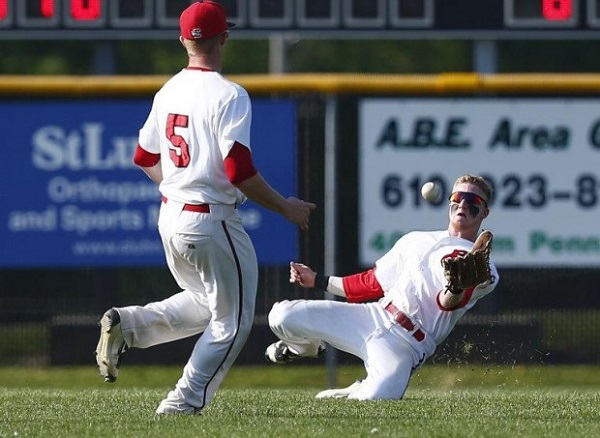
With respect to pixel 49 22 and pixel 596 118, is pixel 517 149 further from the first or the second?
pixel 49 22

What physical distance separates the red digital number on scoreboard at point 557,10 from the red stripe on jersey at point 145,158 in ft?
18.1

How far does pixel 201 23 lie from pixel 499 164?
4.82 m

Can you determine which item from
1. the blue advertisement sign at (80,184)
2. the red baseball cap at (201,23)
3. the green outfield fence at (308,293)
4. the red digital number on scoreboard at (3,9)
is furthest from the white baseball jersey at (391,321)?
the red digital number on scoreboard at (3,9)

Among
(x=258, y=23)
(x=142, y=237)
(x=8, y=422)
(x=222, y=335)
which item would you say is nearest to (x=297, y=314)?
(x=222, y=335)

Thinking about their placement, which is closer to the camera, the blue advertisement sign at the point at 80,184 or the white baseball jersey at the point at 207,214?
the white baseball jersey at the point at 207,214

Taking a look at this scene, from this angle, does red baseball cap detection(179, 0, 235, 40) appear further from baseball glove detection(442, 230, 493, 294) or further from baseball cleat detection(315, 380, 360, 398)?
baseball cleat detection(315, 380, 360, 398)

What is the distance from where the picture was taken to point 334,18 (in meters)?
11.5

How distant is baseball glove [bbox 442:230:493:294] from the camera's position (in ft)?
22.1

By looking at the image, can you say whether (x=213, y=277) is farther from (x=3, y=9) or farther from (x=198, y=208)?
(x=3, y=9)

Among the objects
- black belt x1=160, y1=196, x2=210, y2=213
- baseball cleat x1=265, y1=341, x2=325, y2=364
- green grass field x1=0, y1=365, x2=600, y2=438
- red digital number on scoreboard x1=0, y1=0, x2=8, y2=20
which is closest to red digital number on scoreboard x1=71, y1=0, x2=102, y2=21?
red digital number on scoreboard x1=0, y1=0, x2=8, y2=20

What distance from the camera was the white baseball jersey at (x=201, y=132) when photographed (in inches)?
243

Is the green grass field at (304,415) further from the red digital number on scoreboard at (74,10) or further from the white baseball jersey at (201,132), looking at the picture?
the red digital number on scoreboard at (74,10)

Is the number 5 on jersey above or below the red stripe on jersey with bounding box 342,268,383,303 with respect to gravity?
above

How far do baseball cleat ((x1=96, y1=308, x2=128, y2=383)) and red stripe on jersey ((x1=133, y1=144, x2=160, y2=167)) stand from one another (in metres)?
0.64
